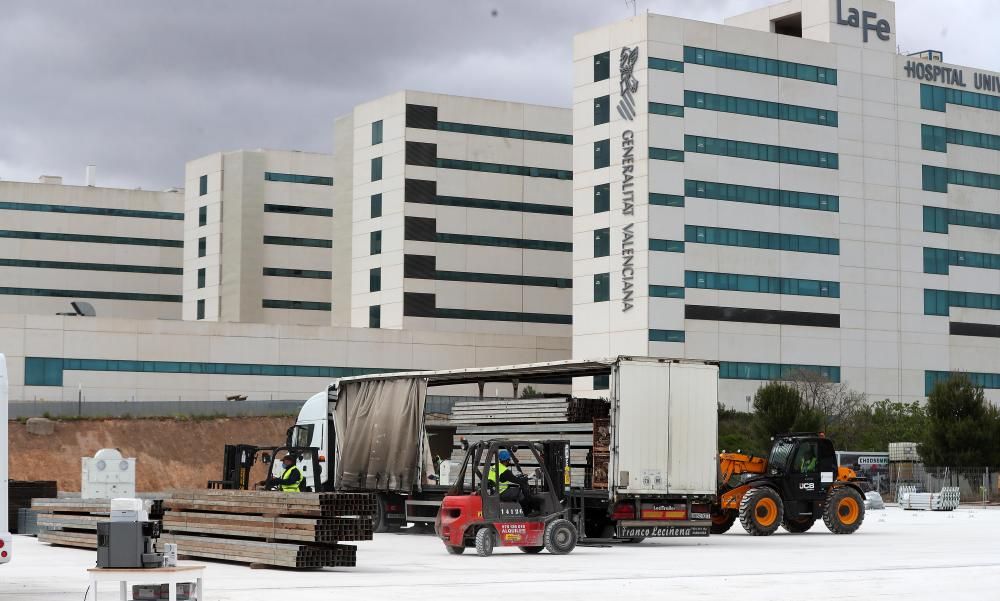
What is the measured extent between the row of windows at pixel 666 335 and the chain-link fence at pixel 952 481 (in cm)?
1813

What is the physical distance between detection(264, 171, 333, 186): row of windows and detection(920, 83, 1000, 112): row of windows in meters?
49.0

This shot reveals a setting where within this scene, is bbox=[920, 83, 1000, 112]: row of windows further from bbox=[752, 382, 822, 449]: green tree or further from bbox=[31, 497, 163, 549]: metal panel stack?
bbox=[31, 497, 163, 549]: metal panel stack

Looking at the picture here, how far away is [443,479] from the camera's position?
36344 mm

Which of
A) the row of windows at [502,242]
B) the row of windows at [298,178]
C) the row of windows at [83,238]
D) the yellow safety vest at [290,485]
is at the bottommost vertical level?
the yellow safety vest at [290,485]

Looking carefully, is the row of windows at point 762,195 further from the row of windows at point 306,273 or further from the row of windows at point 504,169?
the row of windows at point 306,273

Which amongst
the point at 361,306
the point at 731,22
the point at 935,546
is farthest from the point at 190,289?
the point at 935,546

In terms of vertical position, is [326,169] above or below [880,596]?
above

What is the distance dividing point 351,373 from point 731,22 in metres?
33.4

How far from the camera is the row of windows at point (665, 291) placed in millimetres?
86188

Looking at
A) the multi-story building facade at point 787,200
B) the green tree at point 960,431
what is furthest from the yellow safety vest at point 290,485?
the multi-story building facade at point 787,200

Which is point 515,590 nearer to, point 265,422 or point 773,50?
point 265,422

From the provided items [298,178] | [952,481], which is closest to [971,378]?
[952,481]

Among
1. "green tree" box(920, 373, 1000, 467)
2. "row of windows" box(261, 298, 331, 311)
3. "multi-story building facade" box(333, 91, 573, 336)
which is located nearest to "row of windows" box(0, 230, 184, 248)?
"row of windows" box(261, 298, 331, 311)

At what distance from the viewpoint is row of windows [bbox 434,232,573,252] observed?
101375 mm
